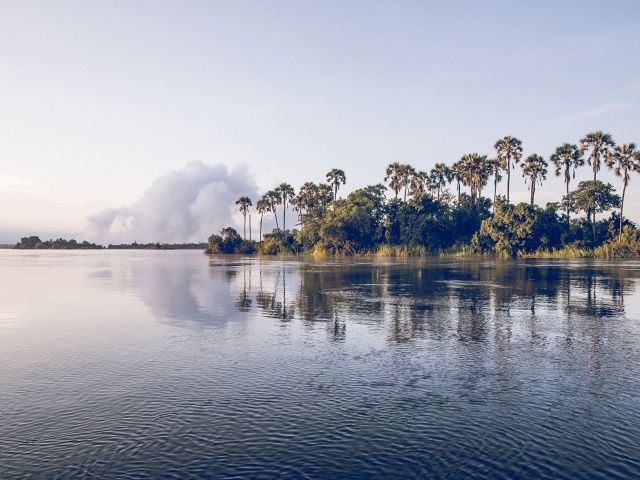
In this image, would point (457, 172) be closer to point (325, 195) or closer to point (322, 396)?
point (325, 195)

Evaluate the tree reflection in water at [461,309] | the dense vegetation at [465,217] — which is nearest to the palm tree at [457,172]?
the dense vegetation at [465,217]

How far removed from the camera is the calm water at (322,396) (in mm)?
7105

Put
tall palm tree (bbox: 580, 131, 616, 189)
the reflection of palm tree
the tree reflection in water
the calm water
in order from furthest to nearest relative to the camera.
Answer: tall palm tree (bbox: 580, 131, 616, 189)
the reflection of palm tree
the tree reflection in water
the calm water

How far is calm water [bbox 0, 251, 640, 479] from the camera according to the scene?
23.3ft

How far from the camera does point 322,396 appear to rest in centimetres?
990

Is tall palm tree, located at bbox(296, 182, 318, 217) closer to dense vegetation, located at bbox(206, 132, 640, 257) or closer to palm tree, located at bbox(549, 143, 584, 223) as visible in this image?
dense vegetation, located at bbox(206, 132, 640, 257)

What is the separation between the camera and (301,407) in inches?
364

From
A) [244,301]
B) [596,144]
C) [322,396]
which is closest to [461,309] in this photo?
[244,301]

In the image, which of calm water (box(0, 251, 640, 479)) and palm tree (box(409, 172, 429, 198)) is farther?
palm tree (box(409, 172, 429, 198))

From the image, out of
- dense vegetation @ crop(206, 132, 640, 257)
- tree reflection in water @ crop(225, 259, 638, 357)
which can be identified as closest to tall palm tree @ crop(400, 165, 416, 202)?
dense vegetation @ crop(206, 132, 640, 257)

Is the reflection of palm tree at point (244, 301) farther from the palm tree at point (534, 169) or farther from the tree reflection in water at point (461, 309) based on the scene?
the palm tree at point (534, 169)

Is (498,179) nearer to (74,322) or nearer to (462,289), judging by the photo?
(462,289)

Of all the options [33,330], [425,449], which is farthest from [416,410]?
[33,330]

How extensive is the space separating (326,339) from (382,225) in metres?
119
